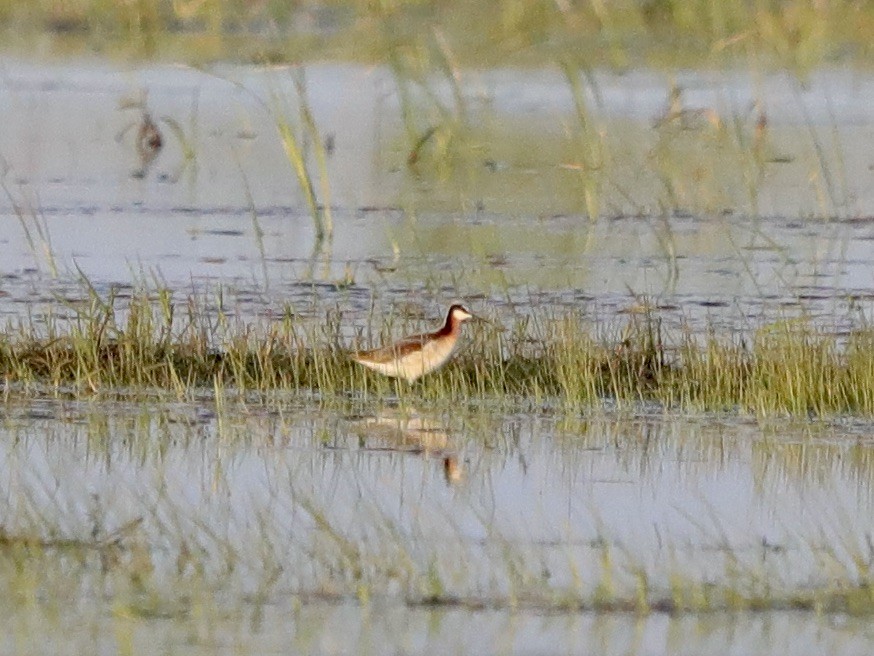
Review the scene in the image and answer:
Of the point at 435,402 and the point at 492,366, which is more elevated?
the point at 492,366

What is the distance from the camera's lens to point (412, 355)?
28.5 ft

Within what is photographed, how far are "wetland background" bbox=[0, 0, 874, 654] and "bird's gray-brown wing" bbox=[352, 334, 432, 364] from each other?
0.21 m

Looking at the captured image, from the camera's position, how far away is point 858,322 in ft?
35.1

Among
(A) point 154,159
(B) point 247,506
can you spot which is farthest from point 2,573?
(A) point 154,159

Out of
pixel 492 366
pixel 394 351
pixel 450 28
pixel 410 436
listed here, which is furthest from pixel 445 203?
pixel 450 28

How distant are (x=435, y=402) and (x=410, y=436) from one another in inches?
26.7

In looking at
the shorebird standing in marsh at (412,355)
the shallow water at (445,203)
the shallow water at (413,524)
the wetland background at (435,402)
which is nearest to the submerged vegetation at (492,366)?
the wetland background at (435,402)

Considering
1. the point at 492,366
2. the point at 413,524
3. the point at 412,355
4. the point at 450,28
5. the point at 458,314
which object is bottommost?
the point at 413,524

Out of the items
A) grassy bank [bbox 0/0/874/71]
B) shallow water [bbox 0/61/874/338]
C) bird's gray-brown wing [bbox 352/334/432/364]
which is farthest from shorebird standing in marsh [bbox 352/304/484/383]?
grassy bank [bbox 0/0/874/71]

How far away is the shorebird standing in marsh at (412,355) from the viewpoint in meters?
8.66

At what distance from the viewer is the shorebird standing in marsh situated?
8664 millimetres

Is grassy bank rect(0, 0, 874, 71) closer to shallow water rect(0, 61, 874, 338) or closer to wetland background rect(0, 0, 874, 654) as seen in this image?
shallow water rect(0, 61, 874, 338)

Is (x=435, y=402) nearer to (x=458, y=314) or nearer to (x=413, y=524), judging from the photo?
(x=458, y=314)

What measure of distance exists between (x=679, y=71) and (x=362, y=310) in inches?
482
